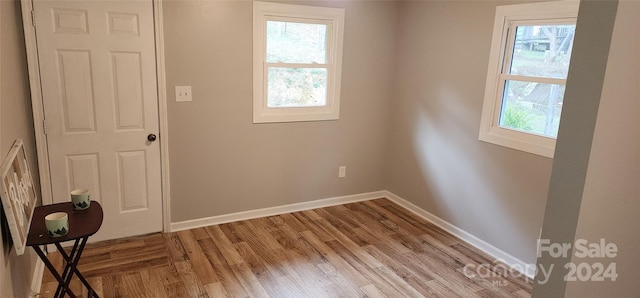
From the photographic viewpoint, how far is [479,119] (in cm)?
327

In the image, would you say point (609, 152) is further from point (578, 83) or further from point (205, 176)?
point (205, 176)

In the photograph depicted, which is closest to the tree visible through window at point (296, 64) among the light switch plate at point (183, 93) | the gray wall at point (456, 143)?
the light switch plate at point (183, 93)

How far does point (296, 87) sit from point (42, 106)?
77.3 inches

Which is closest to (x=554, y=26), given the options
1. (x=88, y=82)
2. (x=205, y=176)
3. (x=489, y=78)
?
(x=489, y=78)

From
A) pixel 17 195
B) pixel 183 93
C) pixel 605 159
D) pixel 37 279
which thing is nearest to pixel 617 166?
pixel 605 159

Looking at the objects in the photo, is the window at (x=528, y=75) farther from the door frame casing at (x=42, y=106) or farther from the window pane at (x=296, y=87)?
the door frame casing at (x=42, y=106)

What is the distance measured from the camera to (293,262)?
3.03 m

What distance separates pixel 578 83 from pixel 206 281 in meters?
2.38

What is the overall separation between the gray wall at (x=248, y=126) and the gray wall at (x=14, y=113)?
91 cm

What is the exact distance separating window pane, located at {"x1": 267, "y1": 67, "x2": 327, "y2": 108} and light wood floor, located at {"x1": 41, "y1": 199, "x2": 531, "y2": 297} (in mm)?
1087

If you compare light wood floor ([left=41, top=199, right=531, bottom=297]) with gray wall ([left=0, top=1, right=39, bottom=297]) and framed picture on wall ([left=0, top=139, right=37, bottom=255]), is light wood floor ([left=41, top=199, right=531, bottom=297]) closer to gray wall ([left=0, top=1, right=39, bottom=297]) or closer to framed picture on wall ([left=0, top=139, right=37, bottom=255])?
gray wall ([left=0, top=1, right=39, bottom=297])

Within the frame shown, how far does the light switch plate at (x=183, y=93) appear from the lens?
127 inches

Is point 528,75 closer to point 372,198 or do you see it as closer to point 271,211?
point 372,198

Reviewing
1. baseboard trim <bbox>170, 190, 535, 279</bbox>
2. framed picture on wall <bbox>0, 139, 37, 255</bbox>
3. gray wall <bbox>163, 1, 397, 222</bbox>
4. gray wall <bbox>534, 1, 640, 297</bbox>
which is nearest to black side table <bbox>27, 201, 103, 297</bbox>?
framed picture on wall <bbox>0, 139, 37, 255</bbox>
